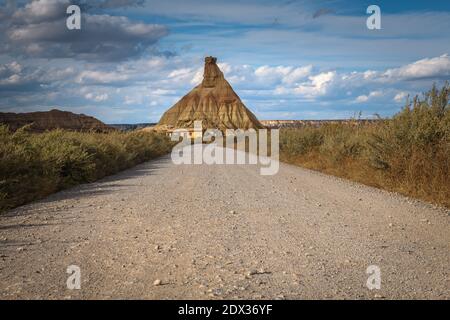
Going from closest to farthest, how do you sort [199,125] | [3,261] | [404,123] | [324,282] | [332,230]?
[324,282] → [3,261] → [332,230] → [404,123] → [199,125]

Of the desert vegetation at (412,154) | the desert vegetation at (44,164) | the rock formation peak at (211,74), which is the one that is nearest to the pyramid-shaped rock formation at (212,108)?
the rock formation peak at (211,74)

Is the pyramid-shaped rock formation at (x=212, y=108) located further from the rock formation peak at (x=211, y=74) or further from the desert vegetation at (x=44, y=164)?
the desert vegetation at (x=44, y=164)

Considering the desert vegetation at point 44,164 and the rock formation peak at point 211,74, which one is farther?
the rock formation peak at point 211,74

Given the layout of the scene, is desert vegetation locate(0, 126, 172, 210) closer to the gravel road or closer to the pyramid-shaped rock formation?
the gravel road

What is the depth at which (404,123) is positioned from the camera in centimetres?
1377

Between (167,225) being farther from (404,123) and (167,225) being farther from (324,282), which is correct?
(404,123)

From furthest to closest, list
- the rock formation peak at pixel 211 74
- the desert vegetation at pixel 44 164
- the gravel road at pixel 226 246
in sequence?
the rock formation peak at pixel 211 74 < the desert vegetation at pixel 44 164 < the gravel road at pixel 226 246

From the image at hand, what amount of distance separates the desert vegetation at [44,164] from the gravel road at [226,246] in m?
0.71

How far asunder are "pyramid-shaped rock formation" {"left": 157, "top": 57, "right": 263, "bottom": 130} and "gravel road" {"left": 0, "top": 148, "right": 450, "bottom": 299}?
13068cm

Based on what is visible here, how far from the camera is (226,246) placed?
6.73 m

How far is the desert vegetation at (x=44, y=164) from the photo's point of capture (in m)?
11.6

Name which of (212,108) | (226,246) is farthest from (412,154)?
(212,108)
